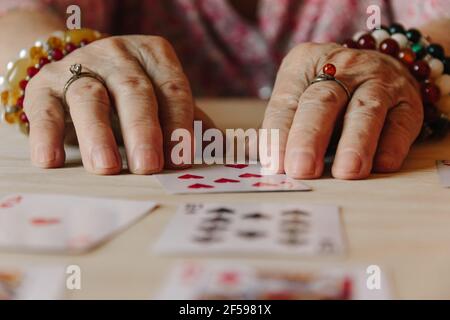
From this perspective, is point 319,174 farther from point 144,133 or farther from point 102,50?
point 102,50

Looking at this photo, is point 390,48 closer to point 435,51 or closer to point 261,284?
point 435,51

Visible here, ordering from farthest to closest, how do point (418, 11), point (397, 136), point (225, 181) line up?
point (418, 11) < point (397, 136) < point (225, 181)

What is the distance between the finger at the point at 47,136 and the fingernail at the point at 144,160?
0.42ft

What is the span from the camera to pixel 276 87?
104 centimetres

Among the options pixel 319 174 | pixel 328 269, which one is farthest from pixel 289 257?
pixel 319 174

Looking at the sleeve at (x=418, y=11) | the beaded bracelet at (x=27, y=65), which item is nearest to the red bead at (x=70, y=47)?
the beaded bracelet at (x=27, y=65)

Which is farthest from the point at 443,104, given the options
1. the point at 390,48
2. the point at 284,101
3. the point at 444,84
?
the point at 284,101

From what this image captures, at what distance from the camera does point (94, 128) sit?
0.91 metres

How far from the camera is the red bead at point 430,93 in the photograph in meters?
1.15

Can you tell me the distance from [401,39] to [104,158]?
637 millimetres

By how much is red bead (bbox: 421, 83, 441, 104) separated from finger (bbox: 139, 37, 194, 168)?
0.44 metres
